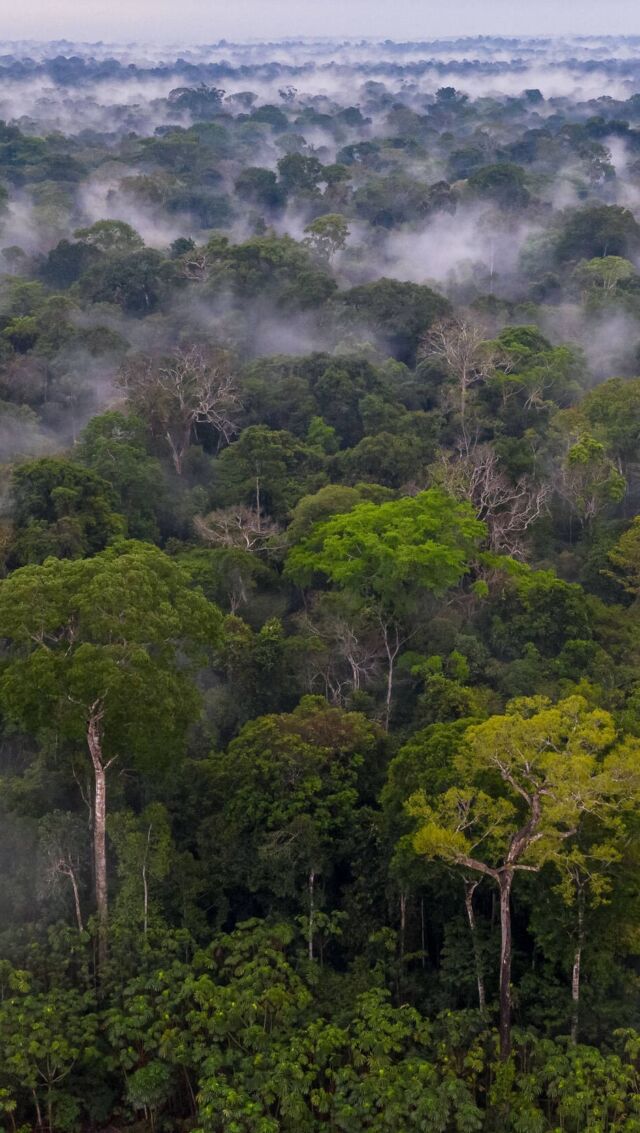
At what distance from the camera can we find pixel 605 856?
13.8m

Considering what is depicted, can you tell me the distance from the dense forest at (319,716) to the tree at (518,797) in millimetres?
64

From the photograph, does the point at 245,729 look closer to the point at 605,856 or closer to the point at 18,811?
the point at 18,811

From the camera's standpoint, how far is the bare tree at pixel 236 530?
1025 inches

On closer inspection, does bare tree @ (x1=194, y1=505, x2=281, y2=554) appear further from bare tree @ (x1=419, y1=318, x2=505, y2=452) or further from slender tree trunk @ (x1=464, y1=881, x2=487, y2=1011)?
slender tree trunk @ (x1=464, y1=881, x2=487, y2=1011)

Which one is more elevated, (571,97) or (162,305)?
(571,97)

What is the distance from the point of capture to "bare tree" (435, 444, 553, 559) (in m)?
27.1

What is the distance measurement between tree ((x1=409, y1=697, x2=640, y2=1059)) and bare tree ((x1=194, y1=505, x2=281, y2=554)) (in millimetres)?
12161

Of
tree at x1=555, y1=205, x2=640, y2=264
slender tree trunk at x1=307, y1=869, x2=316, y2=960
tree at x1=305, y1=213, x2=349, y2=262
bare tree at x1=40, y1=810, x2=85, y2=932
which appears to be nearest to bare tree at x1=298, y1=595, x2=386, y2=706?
slender tree trunk at x1=307, y1=869, x2=316, y2=960

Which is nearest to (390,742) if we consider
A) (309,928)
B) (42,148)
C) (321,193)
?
(309,928)

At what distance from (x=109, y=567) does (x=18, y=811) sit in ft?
14.8

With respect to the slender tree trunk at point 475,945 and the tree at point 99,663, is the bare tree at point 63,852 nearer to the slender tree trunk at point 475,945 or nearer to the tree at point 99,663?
the tree at point 99,663

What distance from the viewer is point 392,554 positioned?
21969 millimetres

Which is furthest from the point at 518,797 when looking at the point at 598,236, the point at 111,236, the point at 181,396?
the point at 598,236

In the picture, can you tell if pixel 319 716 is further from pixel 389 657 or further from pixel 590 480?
pixel 590 480
